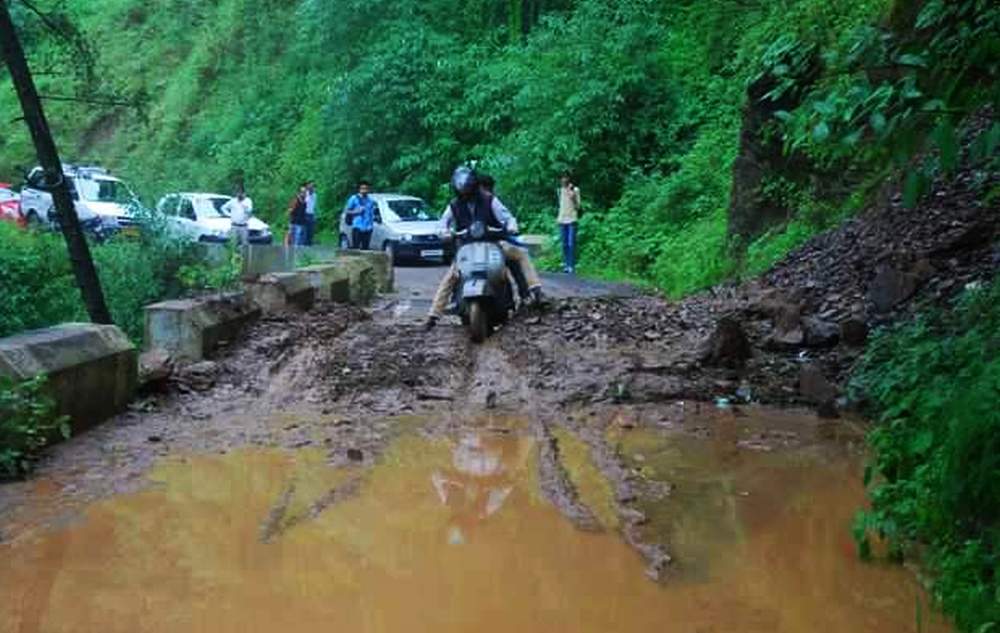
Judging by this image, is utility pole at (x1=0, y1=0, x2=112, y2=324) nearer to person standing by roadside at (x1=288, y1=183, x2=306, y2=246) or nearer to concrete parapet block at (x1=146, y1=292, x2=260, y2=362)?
concrete parapet block at (x1=146, y1=292, x2=260, y2=362)

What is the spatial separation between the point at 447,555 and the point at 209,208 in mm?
24468

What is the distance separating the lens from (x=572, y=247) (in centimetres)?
2248

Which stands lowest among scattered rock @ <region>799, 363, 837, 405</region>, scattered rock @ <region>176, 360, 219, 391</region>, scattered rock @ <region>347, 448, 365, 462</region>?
scattered rock @ <region>347, 448, 365, 462</region>

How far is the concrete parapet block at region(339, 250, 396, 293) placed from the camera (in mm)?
17609

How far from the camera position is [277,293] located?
40.7 feet

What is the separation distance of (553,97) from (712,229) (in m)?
8.82

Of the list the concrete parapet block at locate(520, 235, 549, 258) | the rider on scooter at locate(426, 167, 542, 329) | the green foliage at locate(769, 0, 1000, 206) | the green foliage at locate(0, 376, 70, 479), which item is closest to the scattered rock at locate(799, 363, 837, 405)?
the green foliage at locate(769, 0, 1000, 206)

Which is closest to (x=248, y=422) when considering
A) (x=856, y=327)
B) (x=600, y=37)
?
(x=856, y=327)

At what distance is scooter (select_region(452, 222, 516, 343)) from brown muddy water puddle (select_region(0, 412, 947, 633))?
396cm

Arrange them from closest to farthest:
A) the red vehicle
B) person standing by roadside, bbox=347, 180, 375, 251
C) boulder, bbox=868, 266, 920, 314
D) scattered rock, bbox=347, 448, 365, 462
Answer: scattered rock, bbox=347, 448, 365, 462, boulder, bbox=868, 266, 920, 314, person standing by roadside, bbox=347, 180, 375, 251, the red vehicle

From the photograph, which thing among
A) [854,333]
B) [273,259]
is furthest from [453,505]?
[273,259]

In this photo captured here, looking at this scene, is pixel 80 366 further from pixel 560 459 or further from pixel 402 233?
pixel 402 233

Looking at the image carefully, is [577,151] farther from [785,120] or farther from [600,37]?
[785,120]

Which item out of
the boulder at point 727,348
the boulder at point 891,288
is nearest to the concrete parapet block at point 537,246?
the boulder at point 891,288
